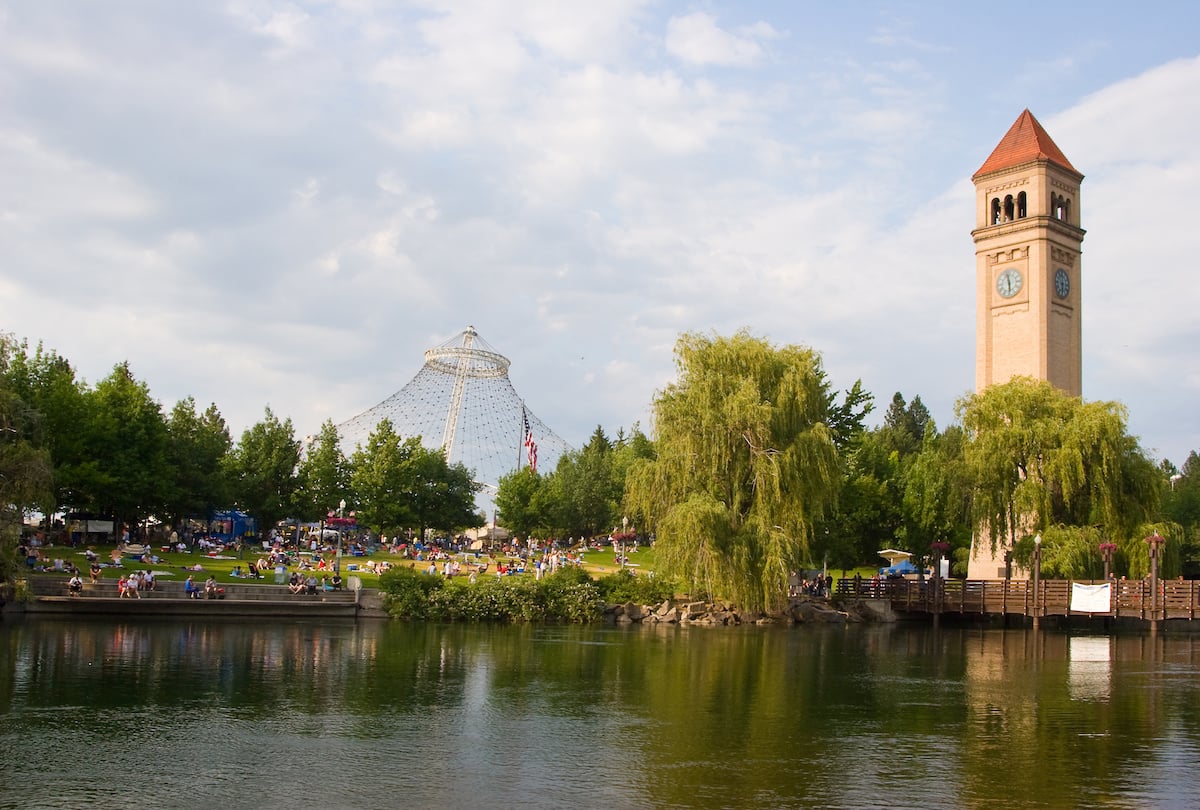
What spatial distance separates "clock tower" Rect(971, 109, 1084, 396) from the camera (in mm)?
71375

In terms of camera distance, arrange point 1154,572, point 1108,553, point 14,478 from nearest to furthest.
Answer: point 14,478
point 1154,572
point 1108,553

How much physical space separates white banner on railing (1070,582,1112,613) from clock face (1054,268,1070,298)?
27.5 metres

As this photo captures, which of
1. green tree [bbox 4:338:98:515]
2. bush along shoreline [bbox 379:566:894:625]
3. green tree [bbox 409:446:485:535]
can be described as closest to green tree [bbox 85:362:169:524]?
green tree [bbox 4:338:98:515]

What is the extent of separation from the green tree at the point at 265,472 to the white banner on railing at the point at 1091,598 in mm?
49618

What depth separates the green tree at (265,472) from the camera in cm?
7494

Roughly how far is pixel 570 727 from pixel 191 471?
5537cm

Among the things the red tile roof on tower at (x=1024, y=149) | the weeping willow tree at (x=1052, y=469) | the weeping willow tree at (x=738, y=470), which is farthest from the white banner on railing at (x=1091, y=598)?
the red tile roof on tower at (x=1024, y=149)

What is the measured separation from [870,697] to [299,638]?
21.1 meters

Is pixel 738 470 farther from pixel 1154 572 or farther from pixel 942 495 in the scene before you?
pixel 942 495

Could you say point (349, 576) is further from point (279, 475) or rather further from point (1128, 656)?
point (1128, 656)

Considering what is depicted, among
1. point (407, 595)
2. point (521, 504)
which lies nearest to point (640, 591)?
point (407, 595)

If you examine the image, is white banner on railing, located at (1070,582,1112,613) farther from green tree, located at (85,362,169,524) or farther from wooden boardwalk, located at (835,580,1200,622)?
green tree, located at (85,362,169,524)

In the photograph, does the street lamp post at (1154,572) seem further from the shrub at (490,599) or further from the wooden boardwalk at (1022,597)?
the shrub at (490,599)

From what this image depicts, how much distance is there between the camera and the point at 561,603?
170 feet
